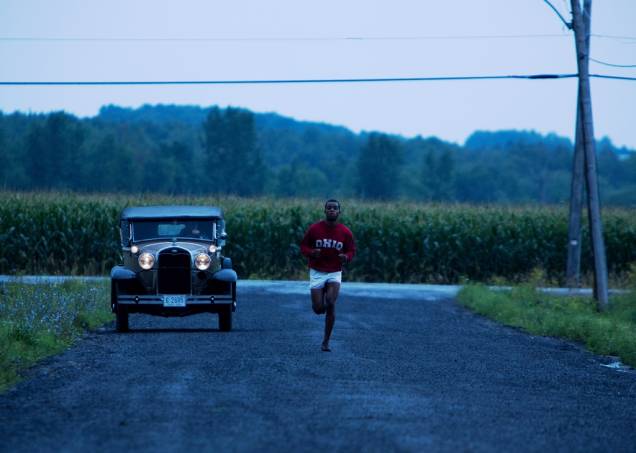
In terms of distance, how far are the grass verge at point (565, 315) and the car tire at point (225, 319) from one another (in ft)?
19.6

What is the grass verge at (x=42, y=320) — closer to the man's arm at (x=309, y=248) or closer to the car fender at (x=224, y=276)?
the car fender at (x=224, y=276)

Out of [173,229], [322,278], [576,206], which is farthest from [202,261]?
[576,206]

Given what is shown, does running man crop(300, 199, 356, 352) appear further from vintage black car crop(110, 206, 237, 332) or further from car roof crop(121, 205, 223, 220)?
car roof crop(121, 205, 223, 220)

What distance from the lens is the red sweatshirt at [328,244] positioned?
1509cm

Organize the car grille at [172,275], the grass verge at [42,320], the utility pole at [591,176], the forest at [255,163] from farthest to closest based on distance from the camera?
1. the forest at [255,163]
2. the utility pole at [591,176]
3. the car grille at [172,275]
4. the grass verge at [42,320]

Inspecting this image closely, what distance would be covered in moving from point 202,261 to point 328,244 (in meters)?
4.25

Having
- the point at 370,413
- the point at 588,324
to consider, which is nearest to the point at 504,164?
the point at 588,324

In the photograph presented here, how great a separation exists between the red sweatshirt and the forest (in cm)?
6235

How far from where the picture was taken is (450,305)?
96.5ft

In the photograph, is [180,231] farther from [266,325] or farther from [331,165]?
[331,165]

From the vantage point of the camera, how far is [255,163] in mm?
110375

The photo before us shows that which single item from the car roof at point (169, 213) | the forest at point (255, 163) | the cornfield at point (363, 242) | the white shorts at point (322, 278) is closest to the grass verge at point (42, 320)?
the car roof at point (169, 213)

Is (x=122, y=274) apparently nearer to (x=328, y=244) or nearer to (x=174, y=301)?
(x=174, y=301)

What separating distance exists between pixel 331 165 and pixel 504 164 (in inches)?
909
